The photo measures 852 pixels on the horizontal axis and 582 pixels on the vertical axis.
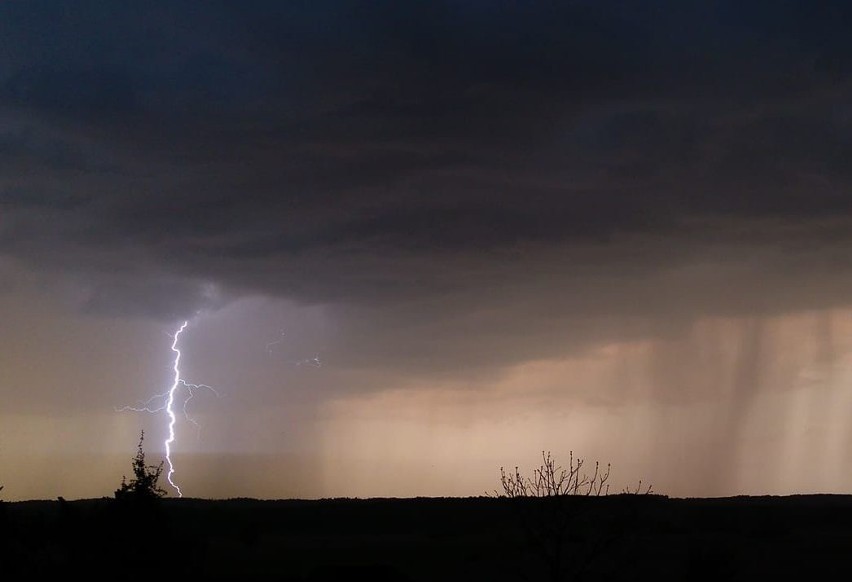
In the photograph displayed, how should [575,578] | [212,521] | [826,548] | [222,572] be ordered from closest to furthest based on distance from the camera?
1. [575,578]
2. [222,572]
3. [826,548]
4. [212,521]

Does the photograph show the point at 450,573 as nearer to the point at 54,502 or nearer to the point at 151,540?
the point at 151,540

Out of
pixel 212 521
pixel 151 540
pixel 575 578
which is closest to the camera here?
pixel 575 578

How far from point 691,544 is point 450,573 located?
20.9 meters

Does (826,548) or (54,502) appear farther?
(54,502)

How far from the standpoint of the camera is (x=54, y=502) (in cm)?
12081

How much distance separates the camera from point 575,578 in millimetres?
31969

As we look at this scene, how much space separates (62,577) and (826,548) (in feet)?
182

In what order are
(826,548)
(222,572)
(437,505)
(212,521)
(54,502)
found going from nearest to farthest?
(222,572) → (826,548) → (212,521) → (437,505) → (54,502)

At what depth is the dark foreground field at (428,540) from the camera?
112 ft

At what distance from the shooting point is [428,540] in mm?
77812

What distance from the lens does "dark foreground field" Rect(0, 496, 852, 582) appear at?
34250mm

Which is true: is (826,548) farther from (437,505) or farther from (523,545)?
(437,505)

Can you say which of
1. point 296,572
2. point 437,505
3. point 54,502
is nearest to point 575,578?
point 296,572

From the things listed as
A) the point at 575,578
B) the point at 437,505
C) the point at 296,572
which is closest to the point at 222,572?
the point at 296,572
